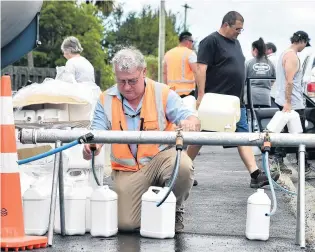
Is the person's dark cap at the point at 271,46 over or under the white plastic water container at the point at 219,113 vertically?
over

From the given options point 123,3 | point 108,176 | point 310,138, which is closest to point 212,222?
point 310,138

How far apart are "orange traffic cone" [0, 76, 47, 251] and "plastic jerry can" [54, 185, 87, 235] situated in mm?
499

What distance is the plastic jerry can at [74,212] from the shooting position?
6328mm

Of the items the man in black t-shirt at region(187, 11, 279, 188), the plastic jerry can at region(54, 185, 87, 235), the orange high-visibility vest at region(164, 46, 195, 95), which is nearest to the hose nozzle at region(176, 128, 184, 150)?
the plastic jerry can at region(54, 185, 87, 235)

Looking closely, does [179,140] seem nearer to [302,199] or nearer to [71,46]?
[302,199]

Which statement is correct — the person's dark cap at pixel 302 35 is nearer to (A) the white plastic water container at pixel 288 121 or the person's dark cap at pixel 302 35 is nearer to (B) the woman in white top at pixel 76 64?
(A) the white plastic water container at pixel 288 121

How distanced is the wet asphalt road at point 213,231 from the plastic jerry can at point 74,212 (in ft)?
0.22

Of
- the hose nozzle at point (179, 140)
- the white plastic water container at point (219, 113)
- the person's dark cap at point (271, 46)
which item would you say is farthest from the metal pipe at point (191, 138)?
the person's dark cap at point (271, 46)

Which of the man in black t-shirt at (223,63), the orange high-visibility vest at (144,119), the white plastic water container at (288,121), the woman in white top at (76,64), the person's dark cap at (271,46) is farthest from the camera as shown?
the person's dark cap at (271,46)

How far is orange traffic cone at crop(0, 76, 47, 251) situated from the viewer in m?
5.79

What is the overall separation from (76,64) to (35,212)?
614 centimetres

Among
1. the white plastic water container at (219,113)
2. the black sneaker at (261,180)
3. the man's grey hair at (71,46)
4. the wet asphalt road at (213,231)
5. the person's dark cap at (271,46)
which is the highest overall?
the person's dark cap at (271,46)

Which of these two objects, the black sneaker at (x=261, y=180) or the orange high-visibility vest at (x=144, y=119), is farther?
the black sneaker at (x=261, y=180)

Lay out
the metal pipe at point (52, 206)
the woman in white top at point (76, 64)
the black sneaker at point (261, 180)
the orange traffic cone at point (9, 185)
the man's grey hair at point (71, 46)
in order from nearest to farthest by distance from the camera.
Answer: the orange traffic cone at point (9, 185) < the metal pipe at point (52, 206) < the black sneaker at point (261, 180) < the woman in white top at point (76, 64) < the man's grey hair at point (71, 46)
